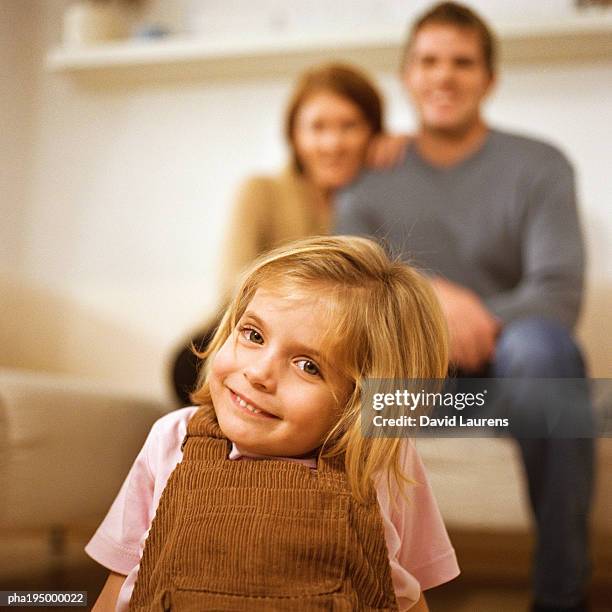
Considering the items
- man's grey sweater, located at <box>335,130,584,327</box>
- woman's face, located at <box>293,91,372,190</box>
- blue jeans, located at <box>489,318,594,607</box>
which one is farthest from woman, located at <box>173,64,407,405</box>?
blue jeans, located at <box>489,318,594,607</box>

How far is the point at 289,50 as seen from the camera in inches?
67.9

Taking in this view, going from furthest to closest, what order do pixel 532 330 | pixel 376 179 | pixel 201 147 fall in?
1. pixel 201 147
2. pixel 376 179
3. pixel 532 330

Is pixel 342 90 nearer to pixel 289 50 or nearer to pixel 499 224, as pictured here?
pixel 289 50

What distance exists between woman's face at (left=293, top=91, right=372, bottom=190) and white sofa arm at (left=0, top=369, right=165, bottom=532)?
2.37 feet

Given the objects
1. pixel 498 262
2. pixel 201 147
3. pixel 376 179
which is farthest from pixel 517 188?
pixel 201 147

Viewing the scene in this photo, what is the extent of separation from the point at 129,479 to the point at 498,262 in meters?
0.88

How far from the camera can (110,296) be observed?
1.66 meters

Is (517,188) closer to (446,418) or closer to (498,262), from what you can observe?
(498,262)

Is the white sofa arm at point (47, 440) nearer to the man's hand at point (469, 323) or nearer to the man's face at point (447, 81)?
the man's hand at point (469, 323)

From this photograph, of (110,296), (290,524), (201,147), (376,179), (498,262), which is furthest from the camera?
(201,147)

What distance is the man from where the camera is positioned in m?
1.16

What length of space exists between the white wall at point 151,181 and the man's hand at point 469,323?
0.32m

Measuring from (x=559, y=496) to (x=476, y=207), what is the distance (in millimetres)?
560

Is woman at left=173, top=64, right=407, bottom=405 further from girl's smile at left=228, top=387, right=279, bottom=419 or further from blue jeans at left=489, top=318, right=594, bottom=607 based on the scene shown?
girl's smile at left=228, top=387, right=279, bottom=419
